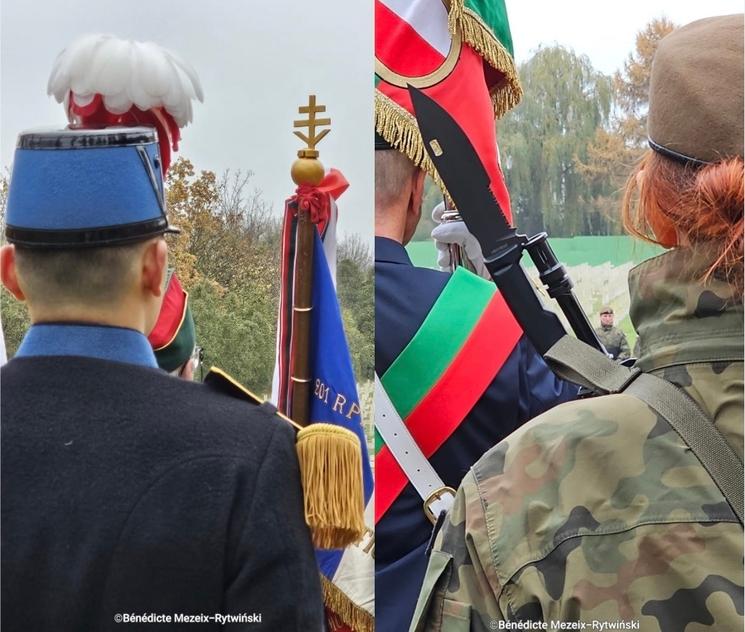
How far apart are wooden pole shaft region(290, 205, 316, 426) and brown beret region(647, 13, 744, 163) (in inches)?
31.9

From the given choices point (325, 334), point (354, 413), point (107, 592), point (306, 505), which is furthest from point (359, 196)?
point (107, 592)

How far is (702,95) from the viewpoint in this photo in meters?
1.08

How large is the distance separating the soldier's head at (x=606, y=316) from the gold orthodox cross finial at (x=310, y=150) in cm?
56

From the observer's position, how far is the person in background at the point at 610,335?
1.69m

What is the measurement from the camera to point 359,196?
184cm

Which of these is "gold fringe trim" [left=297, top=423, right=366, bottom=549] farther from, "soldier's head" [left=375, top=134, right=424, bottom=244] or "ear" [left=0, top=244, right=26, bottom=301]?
"soldier's head" [left=375, top=134, right=424, bottom=244]

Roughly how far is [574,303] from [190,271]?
2.20ft

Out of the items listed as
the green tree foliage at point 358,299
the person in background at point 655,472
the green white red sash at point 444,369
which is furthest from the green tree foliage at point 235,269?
the person in background at point 655,472

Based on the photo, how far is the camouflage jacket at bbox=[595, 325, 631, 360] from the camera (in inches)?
66.1

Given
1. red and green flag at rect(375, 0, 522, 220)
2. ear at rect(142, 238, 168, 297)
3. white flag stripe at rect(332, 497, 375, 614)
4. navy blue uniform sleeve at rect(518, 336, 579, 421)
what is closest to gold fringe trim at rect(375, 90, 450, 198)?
red and green flag at rect(375, 0, 522, 220)

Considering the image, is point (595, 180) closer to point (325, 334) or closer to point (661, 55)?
point (325, 334)

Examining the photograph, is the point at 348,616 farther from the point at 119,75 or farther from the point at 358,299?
the point at 119,75

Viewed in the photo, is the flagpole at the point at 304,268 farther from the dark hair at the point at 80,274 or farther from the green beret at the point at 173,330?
the dark hair at the point at 80,274

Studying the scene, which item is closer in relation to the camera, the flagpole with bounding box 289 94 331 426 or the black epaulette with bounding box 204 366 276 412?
the black epaulette with bounding box 204 366 276 412
